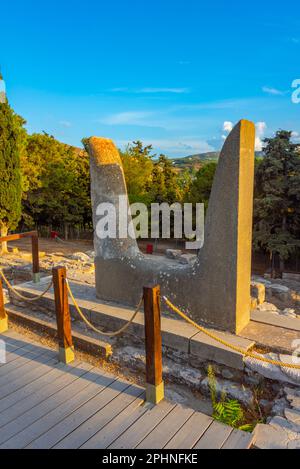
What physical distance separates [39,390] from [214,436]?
225cm

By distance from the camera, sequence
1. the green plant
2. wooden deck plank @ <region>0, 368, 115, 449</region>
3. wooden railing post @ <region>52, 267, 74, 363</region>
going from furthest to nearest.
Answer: wooden railing post @ <region>52, 267, 74, 363</region>, the green plant, wooden deck plank @ <region>0, 368, 115, 449</region>

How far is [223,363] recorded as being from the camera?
14.6 ft

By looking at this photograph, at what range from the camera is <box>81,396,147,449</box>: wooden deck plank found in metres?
3.19

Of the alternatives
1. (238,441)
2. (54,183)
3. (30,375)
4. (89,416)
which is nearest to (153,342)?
(89,416)

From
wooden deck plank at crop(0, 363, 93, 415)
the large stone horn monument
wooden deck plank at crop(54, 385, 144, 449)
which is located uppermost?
the large stone horn monument

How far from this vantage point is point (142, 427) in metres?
3.38

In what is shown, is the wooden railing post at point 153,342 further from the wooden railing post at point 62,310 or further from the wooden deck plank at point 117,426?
the wooden railing post at point 62,310

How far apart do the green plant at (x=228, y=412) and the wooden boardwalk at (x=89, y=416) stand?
417 millimetres

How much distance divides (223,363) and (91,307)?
8.81 ft

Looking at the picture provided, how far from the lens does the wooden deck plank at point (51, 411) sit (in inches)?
131

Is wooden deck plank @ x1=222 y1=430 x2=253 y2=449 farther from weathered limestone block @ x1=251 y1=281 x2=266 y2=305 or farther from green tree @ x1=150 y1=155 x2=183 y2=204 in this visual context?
green tree @ x1=150 y1=155 x2=183 y2=204

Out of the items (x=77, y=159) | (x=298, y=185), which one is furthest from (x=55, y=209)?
(x=298, y=185)

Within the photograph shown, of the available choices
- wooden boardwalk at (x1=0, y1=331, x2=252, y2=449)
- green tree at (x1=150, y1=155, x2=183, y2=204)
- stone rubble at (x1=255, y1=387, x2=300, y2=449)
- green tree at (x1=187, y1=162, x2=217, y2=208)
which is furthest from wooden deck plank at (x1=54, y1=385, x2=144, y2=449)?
green tree at (x1=150, y1=155, x2=183, y2=204)
